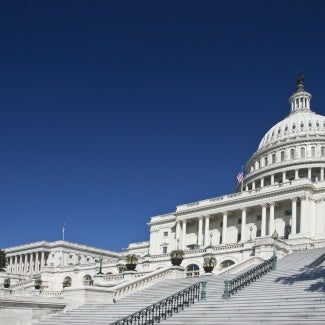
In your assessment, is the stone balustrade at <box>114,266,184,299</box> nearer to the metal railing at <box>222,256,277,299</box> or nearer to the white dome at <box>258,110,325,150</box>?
the metal railing at <box>222,256,277,299</box>

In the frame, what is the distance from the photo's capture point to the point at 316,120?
117m

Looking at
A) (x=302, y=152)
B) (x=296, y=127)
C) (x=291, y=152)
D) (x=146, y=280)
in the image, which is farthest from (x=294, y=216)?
(x=146, y=280)

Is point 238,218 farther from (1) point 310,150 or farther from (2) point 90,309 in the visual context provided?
(2) point 90,309

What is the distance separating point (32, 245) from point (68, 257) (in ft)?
38.5

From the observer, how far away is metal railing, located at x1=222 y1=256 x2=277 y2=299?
26.0 m

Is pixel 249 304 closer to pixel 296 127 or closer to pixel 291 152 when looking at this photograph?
pixel 291 152

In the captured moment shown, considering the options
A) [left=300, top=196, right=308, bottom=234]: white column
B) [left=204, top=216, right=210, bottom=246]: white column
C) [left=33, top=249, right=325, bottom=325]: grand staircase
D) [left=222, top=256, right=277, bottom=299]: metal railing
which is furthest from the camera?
[left=204, top=216, right=210, bottom=246]: white column

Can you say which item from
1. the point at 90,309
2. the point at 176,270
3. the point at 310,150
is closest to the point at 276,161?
the point at 310,150

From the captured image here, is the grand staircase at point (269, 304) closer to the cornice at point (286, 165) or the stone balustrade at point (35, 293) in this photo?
the stone balustrade at point (35, 293)

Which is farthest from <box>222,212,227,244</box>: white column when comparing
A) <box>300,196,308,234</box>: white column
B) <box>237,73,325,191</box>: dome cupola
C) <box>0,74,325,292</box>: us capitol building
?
<box>237,73,325,191</box>: dome cupola

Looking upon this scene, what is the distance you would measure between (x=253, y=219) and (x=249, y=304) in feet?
212

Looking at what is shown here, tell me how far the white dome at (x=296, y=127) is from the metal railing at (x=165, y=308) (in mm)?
89371

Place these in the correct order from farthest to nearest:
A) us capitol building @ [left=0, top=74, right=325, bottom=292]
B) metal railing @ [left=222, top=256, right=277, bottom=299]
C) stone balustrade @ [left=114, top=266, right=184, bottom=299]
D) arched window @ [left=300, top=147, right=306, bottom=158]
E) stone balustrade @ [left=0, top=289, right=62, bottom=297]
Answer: arched window @ [left=300, top=147, right=306, bottom=158], us capitol building @ [left=0, top=74, right=325, bottom=292], stone balustrade @ [left=0, top=289, right=62, bottom=297], stone balustrade @ [left=114, top=266, right=184, bottom=299], metal railing @ [left=222, top=256, right=277, bottom=299]

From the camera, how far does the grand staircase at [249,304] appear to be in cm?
2120
